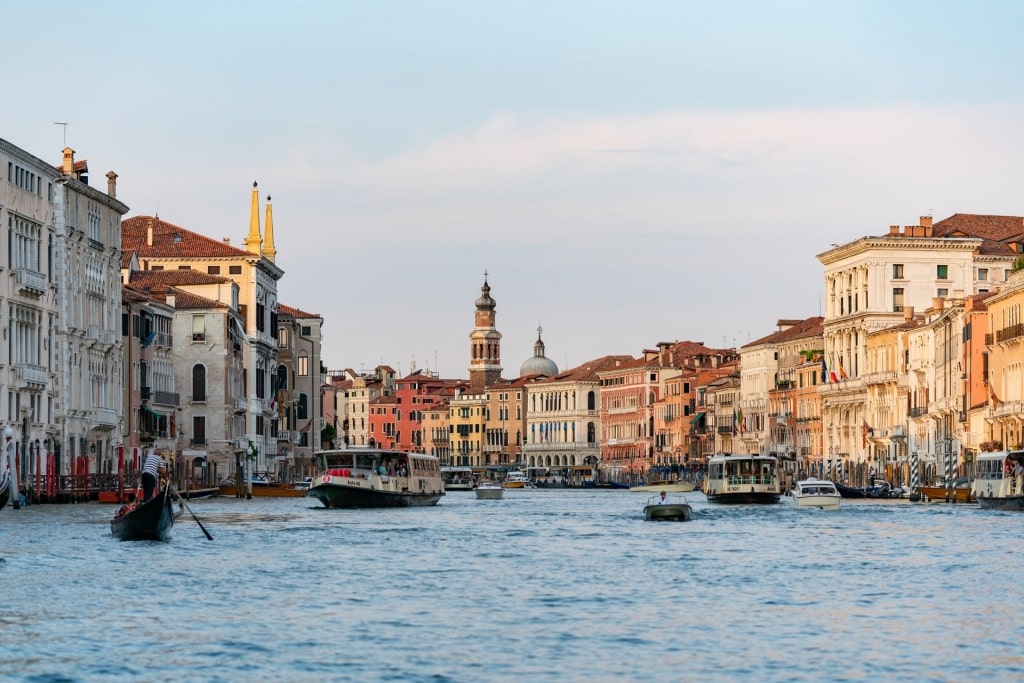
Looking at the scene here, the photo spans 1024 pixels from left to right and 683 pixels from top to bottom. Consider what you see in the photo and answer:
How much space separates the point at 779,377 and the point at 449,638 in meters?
115

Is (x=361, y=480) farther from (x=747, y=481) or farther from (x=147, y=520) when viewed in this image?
(x=147, y=520)

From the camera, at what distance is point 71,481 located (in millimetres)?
64812

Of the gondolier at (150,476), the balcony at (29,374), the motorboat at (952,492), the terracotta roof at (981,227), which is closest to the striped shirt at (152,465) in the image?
the gondolier at (150,476)

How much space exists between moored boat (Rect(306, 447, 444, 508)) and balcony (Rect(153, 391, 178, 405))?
78.4ft

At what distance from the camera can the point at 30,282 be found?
217ft

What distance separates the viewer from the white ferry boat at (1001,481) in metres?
60.6

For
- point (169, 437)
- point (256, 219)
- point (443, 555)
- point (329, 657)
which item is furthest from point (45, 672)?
point (256, 219)

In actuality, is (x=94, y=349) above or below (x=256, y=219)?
below

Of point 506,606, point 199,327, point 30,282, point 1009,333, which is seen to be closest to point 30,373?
point 30,282

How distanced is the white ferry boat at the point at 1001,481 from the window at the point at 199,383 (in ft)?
126

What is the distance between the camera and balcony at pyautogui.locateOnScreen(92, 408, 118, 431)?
7494 cm

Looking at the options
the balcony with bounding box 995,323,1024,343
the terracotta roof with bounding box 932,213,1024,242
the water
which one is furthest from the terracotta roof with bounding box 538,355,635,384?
the water

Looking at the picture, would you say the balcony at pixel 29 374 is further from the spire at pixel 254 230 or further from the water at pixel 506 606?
the spire at pixel 254 230

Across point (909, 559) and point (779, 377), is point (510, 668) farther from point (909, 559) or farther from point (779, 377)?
point (779, 377)
